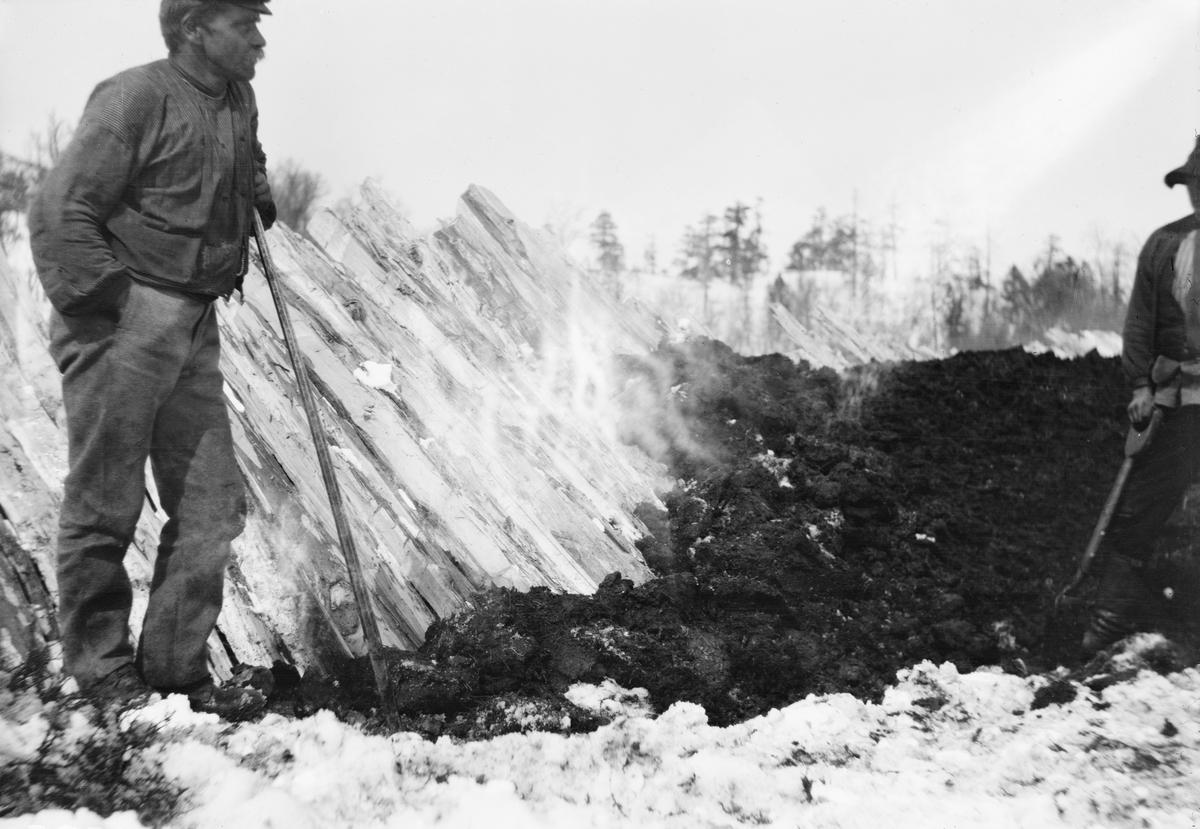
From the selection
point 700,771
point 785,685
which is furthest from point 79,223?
point 785,685

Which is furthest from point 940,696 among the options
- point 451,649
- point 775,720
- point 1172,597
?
point 451,649

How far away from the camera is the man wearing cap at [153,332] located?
245cm

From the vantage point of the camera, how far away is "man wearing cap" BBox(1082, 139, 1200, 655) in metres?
3.58

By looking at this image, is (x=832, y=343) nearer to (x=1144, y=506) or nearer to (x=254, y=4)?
(x=1144, y=506)

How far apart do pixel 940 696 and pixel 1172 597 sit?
143 cm

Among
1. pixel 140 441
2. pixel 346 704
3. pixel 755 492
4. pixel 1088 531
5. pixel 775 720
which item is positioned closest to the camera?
pixel 140 441

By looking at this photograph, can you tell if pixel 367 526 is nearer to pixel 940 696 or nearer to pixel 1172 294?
pixel 940 696

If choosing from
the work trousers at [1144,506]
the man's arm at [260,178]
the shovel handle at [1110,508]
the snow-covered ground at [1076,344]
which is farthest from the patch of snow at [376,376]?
the snow-covered ground at [1076,344]

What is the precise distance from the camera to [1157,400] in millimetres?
3730

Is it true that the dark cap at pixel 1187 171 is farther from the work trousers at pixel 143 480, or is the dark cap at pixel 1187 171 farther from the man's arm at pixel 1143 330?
the work trousers at pixel 143 480

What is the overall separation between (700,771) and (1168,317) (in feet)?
10.6

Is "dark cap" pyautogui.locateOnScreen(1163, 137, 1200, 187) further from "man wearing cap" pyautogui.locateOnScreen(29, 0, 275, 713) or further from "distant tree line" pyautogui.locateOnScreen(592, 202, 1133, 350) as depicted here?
"man wearing cap" pyautogui.locateOnScreen(29, 0, 275, 713)

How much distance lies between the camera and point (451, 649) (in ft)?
10.4

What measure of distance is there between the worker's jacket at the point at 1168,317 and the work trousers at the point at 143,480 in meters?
4.39
